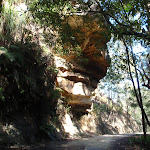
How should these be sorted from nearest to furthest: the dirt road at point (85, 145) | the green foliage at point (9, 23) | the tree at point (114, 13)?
the tree at point (114, 13)
the dirt road at point (85, 145)
the green foliage at point (9, 23)

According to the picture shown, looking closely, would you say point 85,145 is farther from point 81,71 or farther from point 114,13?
point 81,71

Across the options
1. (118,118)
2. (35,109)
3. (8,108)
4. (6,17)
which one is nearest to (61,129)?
(35,109)

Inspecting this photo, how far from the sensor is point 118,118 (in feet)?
102

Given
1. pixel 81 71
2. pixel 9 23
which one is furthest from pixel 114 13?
pixel 81 71

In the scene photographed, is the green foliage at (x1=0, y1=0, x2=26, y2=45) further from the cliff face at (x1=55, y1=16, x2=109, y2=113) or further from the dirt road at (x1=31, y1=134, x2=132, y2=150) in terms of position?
the dirt road at (x1=31, y1=134, x2=132, y2=150)

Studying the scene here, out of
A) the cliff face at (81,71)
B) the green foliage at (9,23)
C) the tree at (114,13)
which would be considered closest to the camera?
the tree at (114,13)

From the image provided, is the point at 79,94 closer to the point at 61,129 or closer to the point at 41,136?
the point at 61,129

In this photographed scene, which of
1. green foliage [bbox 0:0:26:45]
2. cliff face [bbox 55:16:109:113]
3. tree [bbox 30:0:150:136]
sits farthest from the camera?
cliff face [bbox 55:16:109:113]

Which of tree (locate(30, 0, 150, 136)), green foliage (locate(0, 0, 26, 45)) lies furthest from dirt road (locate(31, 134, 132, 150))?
green foliage (locate(0, 0, 26, 45))

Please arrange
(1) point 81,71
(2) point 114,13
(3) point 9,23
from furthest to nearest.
A: 1. (1) point 81,71
2. (3) point 9,23
3. (2) point 114,13

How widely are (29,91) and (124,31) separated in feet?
18.6

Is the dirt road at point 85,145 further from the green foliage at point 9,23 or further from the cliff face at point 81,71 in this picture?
the cliff face at point 81,71

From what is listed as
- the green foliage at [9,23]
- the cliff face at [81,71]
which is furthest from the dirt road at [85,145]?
the cliff face at [81,71]

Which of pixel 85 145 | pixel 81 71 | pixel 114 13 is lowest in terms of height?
pixel 85 145
